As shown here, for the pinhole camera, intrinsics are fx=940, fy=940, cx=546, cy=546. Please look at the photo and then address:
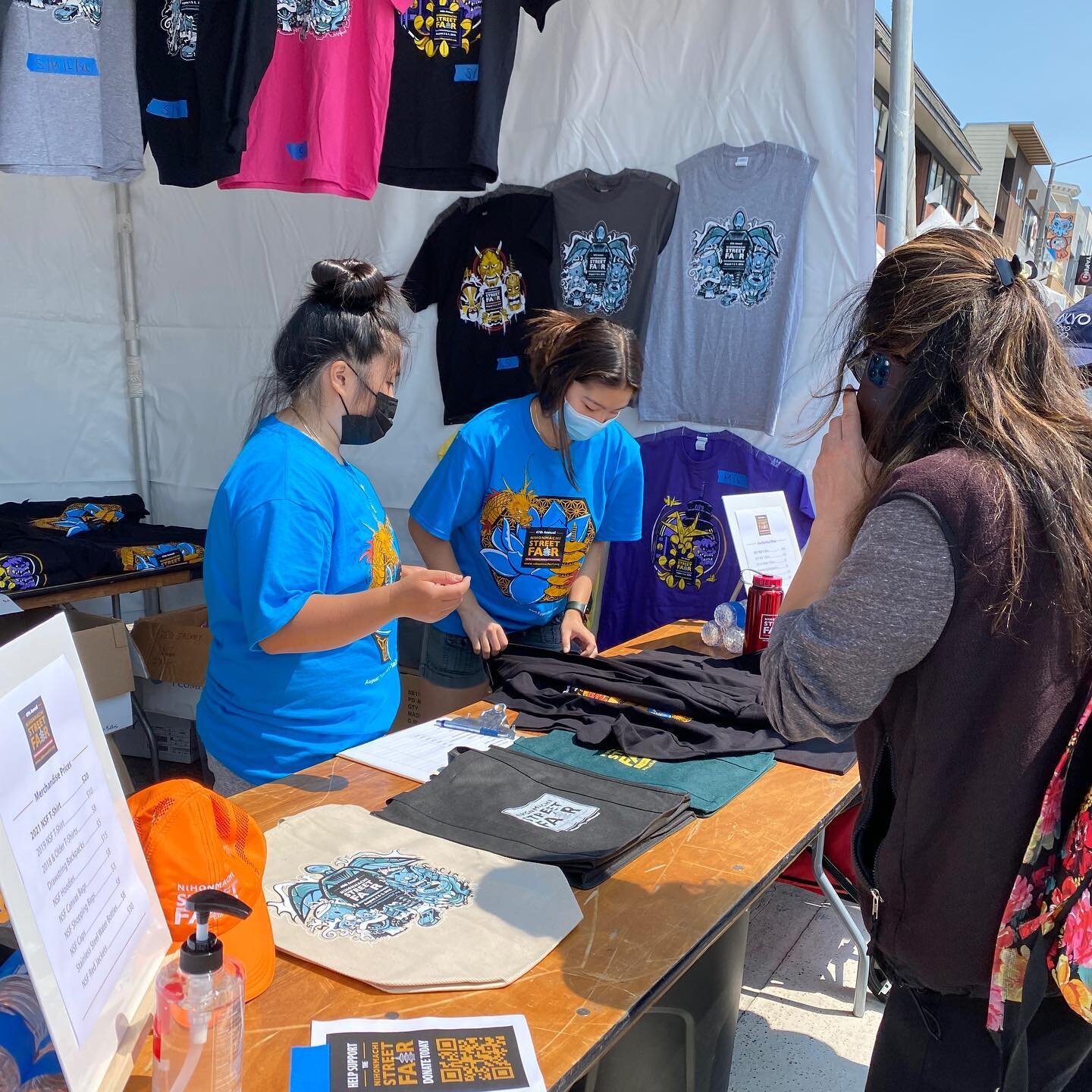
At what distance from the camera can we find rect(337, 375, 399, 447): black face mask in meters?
2.00

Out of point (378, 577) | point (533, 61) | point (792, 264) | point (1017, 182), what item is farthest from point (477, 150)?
point (1017, 182)

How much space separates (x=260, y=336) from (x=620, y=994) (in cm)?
442

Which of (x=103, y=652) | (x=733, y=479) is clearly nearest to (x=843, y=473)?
(x=733, y=479)

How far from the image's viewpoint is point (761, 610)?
8.80ft

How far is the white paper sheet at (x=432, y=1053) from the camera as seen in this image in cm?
98

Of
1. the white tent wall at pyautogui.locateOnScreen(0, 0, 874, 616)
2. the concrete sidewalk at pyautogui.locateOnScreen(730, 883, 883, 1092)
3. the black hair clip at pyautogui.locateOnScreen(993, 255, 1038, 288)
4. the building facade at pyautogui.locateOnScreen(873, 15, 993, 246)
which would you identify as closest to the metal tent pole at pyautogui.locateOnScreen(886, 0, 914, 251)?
the white tent wall at pyautogui.locateOnScreen(0, 0, 874, 616)

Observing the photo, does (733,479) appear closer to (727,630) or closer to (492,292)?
(727,630)

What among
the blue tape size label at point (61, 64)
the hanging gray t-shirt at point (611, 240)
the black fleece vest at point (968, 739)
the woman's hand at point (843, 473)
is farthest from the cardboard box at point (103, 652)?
the black fleece vest at point (968, 739)

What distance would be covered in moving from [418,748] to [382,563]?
1.35ft

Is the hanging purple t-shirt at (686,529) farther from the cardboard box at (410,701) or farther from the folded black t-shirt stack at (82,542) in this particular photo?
the folded black t-shirt stack at (82,542)

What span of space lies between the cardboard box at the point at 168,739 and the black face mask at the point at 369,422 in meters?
2.69

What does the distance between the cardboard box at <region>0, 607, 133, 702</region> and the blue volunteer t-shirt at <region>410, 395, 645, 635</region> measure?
67.9 inches

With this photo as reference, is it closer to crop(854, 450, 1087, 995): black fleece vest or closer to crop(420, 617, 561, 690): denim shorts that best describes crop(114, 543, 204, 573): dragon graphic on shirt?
crop(420, 617, 561, 690): denim shorts

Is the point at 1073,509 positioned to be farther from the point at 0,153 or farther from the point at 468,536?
the point at 0,153
